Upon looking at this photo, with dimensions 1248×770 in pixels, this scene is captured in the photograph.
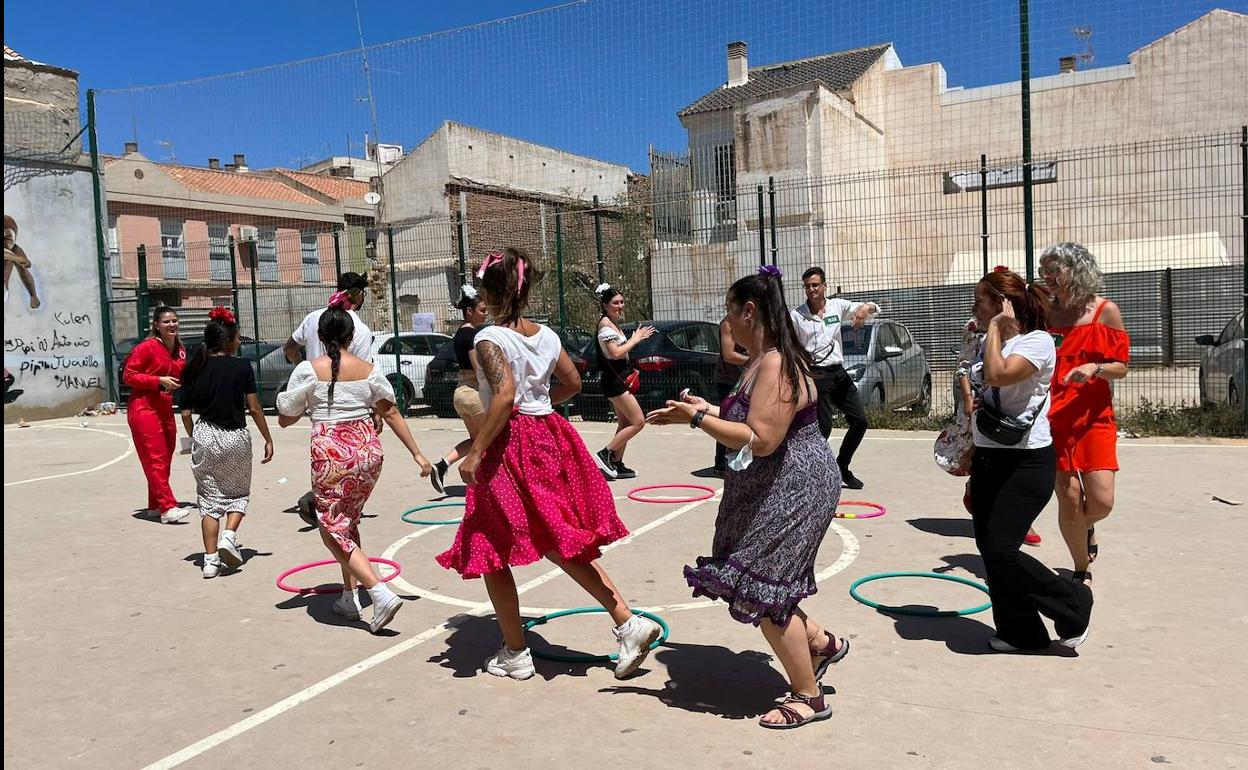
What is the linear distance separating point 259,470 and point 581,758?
8.22 metres

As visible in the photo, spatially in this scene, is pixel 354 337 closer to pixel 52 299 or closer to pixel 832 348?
pixel 832 348

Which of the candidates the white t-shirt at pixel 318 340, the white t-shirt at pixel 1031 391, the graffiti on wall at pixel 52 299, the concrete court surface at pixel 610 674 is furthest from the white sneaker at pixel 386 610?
the graffiti on wall at pixel 52 299

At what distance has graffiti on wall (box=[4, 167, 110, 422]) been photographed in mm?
17672

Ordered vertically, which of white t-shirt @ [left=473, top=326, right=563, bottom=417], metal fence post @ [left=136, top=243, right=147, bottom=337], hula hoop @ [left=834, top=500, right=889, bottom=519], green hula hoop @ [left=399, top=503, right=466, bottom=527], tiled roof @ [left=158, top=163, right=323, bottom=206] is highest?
tiled roof @ [left=158, top=163, right=323, bottom=206]

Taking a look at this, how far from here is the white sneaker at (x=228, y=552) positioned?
20.5ft

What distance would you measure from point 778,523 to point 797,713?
759 millimetres

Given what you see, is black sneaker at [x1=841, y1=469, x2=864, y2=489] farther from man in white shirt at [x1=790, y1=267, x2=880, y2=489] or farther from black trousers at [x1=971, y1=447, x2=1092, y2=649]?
black trousers at [x1=971, y1=447, x2=1092, y2=649]

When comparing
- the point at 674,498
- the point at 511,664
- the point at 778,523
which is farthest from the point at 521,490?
→ the point at 674,498

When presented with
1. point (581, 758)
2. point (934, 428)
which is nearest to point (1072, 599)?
point (581, 758)

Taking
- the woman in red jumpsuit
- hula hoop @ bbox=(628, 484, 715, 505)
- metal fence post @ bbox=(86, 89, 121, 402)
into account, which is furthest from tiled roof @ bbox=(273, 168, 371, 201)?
hula hoop @ bbox=(628, 484, 715, 505)

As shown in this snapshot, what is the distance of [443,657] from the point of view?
15.4 ft

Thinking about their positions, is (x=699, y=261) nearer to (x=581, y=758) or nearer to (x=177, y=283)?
(x=581, y=758)

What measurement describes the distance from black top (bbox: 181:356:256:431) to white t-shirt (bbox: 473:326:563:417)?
2.99m

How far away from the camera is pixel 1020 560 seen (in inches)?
170
